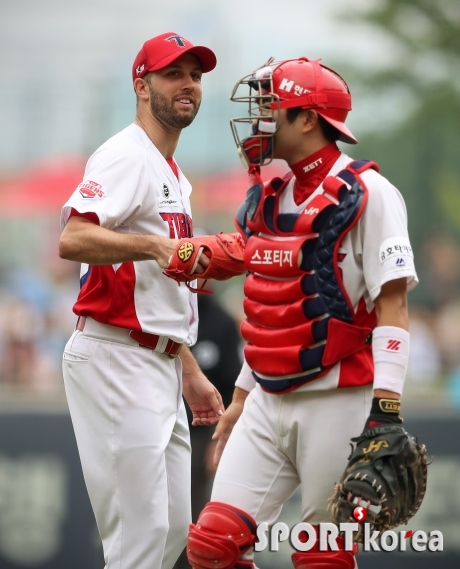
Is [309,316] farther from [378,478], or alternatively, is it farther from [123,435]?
[123,435]

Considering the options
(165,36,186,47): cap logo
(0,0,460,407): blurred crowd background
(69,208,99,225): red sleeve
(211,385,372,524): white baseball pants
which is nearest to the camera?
(211,385,372,524): white baseball pants

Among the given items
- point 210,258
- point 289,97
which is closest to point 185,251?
point 210,258

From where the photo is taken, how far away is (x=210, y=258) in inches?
169

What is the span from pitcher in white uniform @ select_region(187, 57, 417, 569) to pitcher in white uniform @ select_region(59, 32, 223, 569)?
0.38m

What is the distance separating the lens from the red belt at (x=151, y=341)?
456cm

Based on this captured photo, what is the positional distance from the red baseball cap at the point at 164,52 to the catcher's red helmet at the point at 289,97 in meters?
0.45

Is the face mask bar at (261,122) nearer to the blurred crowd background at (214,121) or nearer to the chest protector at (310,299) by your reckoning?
the chest protector at (310,299)

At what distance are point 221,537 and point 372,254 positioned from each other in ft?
3.95

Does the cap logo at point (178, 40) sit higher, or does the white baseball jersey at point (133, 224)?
the cap logo at point (178, 40)

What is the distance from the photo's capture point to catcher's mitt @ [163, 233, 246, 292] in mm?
4223

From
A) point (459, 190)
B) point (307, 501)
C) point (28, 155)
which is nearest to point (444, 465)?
point (307, 501)

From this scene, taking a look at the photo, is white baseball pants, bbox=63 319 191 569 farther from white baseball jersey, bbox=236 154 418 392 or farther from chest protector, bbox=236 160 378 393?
white baseball jersey, bbox=236 154 418 392

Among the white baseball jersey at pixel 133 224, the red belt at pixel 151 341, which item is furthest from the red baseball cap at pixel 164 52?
the red belt at pixel 151 341

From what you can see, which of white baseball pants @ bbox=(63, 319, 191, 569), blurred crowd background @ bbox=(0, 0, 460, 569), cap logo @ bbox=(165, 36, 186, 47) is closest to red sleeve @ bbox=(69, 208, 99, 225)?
white baseball pants @ bbox=(63, 319, 191, 569)
